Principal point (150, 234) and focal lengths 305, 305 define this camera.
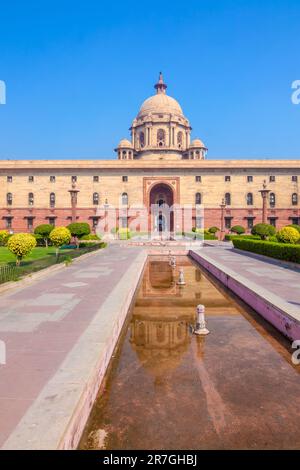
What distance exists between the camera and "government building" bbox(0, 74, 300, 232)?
140 feet

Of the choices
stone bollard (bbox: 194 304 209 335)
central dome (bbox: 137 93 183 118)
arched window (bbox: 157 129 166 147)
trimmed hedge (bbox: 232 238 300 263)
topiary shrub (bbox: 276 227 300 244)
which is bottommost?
stone bollard (bbox: 194 304 209 335)

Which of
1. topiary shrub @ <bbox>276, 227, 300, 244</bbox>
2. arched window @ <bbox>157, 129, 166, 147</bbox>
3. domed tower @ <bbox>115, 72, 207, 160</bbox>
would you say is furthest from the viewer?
arched window @ <bbox>157, 129, 166, 147</bbox>

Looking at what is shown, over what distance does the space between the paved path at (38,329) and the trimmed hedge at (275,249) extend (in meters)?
8.63

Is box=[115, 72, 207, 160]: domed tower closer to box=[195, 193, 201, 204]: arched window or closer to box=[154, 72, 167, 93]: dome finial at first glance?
box=[154, 72, 167, 93]: dome finial

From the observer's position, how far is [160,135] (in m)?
53.5

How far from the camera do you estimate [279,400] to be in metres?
3.85

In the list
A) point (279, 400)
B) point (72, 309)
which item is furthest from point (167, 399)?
point (72, 309)

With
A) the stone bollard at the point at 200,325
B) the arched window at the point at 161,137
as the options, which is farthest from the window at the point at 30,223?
the stone bollard at the point at 200,325

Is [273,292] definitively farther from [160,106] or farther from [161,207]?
[160,106]

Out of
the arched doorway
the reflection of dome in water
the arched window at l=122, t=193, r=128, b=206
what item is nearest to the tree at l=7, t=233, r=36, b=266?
the reflection of dome in water

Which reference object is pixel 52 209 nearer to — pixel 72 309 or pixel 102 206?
pixel 102 206

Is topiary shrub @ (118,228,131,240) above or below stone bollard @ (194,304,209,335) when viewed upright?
above

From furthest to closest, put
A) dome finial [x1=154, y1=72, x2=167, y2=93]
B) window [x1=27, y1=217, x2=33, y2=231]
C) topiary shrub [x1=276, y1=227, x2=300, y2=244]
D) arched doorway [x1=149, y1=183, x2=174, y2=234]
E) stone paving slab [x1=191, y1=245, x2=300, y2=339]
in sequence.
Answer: dome finial [x1=154, y1=72, x2=167, y2=93] < arched doorway [x1=149, y1=183, x2=174, y2=234] < window [x1=27, y1=217, x2=33, y2=231] < topiary shrub [x1=276, y1=227, x2=300, y2=244] < stone paving slab [x1=191, y1=245, x2=300, y2=339]

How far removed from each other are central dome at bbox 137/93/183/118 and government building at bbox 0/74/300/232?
16710 millimetres
